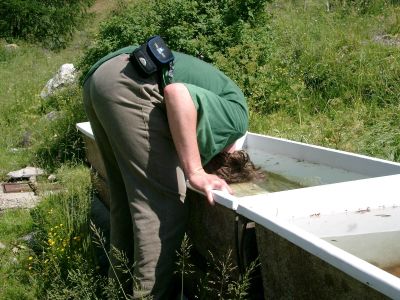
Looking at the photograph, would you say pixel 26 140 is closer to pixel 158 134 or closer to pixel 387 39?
pixel 387 39

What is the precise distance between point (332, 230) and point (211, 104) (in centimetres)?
73

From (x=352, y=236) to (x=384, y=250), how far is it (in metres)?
0.14

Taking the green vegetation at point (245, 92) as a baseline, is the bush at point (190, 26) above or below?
above

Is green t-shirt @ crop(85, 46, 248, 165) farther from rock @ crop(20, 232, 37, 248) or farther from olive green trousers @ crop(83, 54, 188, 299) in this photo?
rock @ crop(20, 232, 37, 248)

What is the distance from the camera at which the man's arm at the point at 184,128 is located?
2.22 metres

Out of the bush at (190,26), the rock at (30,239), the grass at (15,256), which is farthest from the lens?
the bush at (190,26)

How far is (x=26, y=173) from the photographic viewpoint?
6.25 metres

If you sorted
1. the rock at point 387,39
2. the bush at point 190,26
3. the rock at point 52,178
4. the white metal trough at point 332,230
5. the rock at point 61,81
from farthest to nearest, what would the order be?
the rock at point 61,81 < the rock at point 387,39 < the bush at point 190,26 < the rock at point 52,178 < the white metal trough at point 332,230

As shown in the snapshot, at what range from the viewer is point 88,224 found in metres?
3.71

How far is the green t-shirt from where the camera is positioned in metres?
2.28

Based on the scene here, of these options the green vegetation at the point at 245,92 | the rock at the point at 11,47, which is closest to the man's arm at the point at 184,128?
the green vegetation at the point at 245,92

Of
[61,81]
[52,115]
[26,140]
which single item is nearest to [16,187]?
[26,140]

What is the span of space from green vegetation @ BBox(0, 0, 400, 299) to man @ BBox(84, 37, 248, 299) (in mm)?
348

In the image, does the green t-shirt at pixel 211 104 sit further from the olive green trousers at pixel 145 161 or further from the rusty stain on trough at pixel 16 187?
the rusty stain on trough at pixel 16 187
